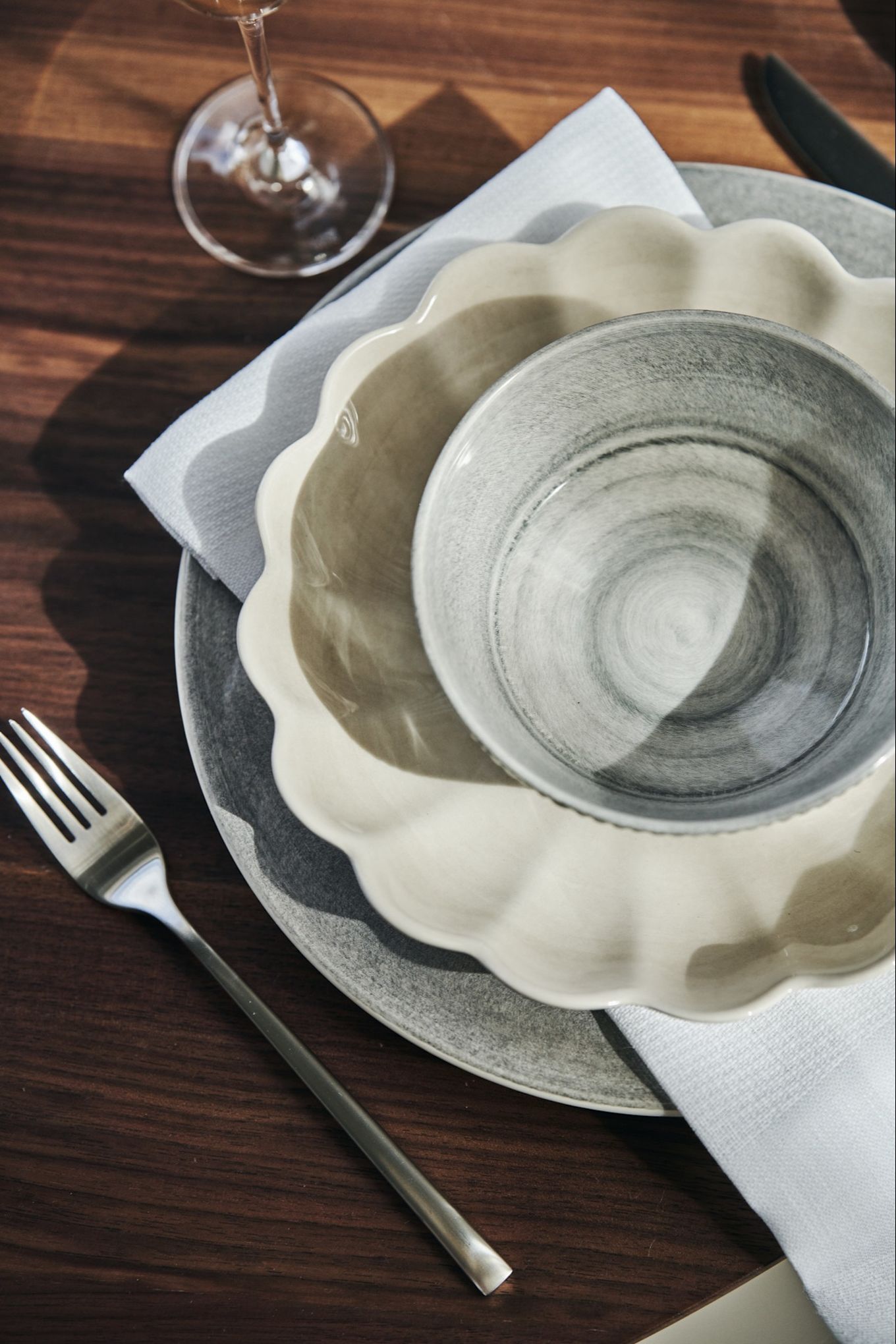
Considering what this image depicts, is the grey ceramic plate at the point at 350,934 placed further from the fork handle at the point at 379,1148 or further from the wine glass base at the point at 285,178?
the wine glass base at the point at 285,178

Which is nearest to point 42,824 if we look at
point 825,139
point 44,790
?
point 44,790

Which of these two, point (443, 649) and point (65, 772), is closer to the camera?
point (443, 649)

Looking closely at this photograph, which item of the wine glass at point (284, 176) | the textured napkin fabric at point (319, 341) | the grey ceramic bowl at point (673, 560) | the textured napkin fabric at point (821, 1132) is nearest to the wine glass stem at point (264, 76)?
the wine glass at point (284, 176)

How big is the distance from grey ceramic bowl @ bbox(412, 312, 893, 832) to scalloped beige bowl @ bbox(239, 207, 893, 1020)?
0.12 ft

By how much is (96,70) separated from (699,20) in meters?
0.34

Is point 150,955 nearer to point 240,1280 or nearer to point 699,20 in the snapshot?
point 240,1280

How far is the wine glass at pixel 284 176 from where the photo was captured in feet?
2.05

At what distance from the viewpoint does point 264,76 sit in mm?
567

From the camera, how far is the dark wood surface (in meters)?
0.51

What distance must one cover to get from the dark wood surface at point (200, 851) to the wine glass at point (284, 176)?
1 centimetres

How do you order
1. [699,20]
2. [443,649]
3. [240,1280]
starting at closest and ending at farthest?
[443,649] → [240,1280] → [699,20]

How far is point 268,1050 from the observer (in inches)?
21.0

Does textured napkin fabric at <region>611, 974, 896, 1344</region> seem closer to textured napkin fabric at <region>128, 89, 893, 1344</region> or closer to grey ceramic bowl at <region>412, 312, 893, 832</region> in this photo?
textured napkin fabric at <region>128, 89, 893, 1344</region>

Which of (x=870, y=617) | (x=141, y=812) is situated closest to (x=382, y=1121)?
(x=141, y=812)
